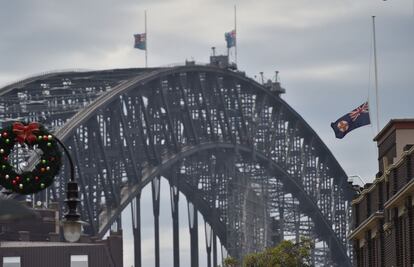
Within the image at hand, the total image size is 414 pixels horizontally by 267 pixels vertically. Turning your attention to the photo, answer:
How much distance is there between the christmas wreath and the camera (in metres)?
64.6

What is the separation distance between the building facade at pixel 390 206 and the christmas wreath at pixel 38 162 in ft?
97.4

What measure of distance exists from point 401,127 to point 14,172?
40.8 m

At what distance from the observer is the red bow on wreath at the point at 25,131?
6544 centimetres

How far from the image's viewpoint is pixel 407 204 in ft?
315

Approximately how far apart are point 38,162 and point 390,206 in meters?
37.3

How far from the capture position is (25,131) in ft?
215

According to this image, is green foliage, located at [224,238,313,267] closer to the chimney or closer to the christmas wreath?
the chimney

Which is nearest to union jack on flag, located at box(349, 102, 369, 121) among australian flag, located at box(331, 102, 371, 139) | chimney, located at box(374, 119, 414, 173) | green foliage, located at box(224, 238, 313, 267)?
australian flag, located at box(331, 102, 371, 139)

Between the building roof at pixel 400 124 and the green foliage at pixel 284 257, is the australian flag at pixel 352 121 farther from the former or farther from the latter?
the green foliage at pixel 284 257

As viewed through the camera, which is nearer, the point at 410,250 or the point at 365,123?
the point at 410,250

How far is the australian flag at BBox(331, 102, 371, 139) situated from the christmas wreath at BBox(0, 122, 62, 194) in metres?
47.4

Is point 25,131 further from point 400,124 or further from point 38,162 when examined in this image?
point 400,124

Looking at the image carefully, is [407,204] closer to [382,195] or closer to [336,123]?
[382,195]

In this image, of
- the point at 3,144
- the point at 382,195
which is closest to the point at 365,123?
the point at 382,195
